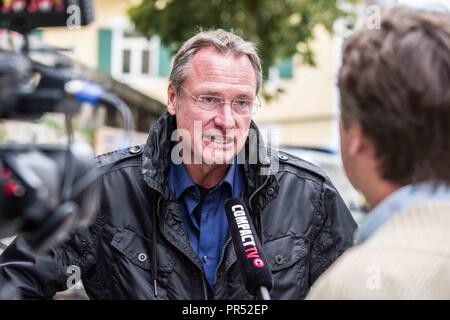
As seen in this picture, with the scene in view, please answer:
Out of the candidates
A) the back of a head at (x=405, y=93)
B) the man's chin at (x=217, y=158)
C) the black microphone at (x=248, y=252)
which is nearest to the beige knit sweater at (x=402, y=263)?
the back of a head at (x=405, y=93)

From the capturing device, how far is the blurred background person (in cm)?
148

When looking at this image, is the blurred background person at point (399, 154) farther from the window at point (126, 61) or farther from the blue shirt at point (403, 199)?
the window at point (126, 61)

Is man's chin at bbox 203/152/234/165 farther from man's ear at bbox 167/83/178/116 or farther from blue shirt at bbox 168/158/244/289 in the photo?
man's ear at bbox 167/83/178/116

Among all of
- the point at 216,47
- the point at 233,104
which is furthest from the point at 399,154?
the point at 216,47

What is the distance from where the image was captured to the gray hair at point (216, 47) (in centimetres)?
301

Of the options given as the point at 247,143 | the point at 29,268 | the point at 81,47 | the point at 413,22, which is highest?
the point at 413,22

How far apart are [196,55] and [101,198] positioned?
661mm

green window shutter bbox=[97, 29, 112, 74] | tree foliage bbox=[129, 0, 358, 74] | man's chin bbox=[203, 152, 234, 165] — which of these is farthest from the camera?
green window shutter bbox=[97, 29, 112, 74]

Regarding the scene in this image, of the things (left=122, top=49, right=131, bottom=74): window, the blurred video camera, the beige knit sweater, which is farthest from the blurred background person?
(left=122, top=49, right=131, bottom=74): window

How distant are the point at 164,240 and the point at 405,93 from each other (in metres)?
1.33

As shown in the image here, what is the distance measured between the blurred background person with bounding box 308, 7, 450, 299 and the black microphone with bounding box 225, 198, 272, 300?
64 centimetres

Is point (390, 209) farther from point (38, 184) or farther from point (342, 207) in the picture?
point (342, 207)

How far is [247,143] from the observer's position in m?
2.98
